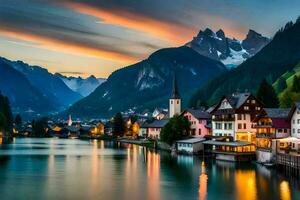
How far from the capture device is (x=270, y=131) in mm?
95750

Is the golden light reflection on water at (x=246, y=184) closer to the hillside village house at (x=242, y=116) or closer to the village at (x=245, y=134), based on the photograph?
the village at (x=245, y=134)

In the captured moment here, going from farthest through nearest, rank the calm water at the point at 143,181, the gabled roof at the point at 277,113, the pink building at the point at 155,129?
the pink building at the point at 155,129 < the gabled roof at the point at 277,113 < the calm water at the point at 143,181

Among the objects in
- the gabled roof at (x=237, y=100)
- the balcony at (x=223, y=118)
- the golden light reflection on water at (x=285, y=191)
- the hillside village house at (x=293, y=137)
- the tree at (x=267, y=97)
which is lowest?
the golden light reflection on water at (x=285, y=191)

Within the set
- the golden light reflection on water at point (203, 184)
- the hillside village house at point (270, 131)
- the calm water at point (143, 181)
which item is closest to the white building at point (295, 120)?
the hillside village house at point (270, 131)

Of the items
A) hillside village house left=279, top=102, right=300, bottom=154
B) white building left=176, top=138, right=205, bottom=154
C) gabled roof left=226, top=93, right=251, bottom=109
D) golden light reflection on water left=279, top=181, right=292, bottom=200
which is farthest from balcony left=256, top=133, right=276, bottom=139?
golden light reflection on water left=279, top=181, right=292, bottom=200

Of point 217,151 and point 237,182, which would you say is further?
point 217,151

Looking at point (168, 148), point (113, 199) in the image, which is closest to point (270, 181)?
point (113, 199)

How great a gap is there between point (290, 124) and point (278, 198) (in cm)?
3993

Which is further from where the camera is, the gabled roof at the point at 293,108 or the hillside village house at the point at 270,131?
the hillside village house at the point at 270,131

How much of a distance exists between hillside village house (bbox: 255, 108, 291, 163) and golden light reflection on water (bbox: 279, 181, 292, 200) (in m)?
22.3

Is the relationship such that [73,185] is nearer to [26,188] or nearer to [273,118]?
[26,188]

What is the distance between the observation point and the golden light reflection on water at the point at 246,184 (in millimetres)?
58656

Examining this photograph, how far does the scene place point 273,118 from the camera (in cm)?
9544

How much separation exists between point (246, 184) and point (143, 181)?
50.5ft
